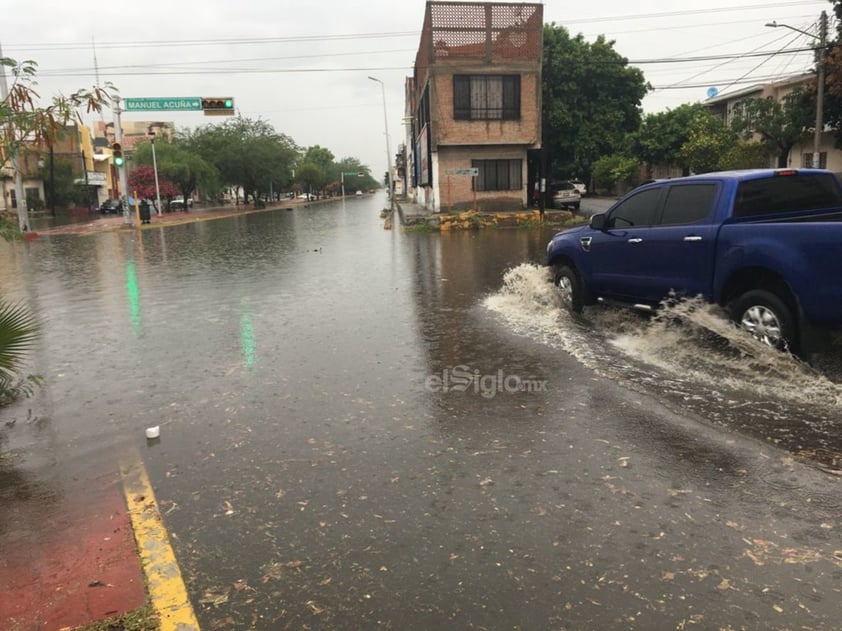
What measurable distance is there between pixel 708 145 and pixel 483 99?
16.9 meters

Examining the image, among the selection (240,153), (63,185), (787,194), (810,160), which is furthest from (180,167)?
(787,194)

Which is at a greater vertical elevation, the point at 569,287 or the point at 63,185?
the point at 63,185

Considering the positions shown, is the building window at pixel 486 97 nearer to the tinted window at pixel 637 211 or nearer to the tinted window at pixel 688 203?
the tinted window at pixel 637 211

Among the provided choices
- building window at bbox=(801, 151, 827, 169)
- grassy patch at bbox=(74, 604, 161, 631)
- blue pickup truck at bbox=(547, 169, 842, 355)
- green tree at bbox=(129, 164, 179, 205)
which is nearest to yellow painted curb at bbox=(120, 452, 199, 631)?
grassy patch at bbox=(74, 604, 161, 631)

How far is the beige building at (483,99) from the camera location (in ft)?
98.4

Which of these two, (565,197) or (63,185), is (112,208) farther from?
(565,197)

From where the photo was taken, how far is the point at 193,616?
2924mm

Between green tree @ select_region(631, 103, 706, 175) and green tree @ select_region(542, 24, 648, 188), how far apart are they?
164 centimetres

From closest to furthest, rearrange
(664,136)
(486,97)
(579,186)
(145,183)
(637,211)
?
(637,211) < (486,97) < (579,186) < (664,136) < (145,183)

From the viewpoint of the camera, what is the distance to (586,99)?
4656cm

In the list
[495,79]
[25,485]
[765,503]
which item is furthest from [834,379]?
[495,79]

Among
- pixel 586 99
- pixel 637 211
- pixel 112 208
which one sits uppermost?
pixel 586 99

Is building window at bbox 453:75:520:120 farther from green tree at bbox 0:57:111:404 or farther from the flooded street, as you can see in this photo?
green tree at bbox 0:57:111:404

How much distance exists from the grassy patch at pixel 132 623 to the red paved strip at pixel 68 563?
5 cm
